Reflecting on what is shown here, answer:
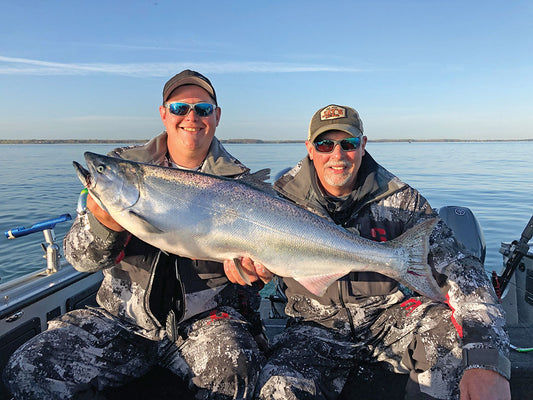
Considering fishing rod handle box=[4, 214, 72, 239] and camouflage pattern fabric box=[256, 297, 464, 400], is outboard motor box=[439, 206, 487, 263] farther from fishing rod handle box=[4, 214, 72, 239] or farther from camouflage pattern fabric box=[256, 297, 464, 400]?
fishing rod handle box=[4, 214, 72, 239]

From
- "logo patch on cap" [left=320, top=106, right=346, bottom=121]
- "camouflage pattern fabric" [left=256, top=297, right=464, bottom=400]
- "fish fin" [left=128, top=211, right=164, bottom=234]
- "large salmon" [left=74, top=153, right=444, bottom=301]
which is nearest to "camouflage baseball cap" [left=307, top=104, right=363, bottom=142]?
"logo patch on cap" [left=320, top=106, right=346, bottom=121]

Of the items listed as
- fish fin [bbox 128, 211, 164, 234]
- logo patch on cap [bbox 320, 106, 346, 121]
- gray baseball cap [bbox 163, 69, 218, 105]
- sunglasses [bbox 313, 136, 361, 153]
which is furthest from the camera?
gray baseball cap [bbox 163, 69, 218, 105]

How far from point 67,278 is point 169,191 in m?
2.43

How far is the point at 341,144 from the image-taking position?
13.2 ft

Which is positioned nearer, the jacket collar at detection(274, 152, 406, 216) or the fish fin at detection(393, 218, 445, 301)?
the fish fin at detection(393, 218, 445, 301)

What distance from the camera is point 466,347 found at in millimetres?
3186

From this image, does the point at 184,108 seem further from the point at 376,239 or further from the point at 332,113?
the point at 376,239

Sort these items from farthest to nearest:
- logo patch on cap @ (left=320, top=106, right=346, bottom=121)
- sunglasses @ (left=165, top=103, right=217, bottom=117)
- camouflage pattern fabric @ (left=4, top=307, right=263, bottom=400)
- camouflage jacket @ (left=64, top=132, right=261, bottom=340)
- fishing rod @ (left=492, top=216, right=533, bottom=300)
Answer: fishing rod @ (left=492, top=216, right=533, bottom=300) < sunglasses @ (left=165, top=103, right=217, bottom=117) < logo patch on cap @ (left=320, top=106, right=346, bottom=121) < camouflage jacket @ (left=64, top=132, right=261, bottom=340) < camouflage pattern fabric @ (left=4, top=307, right=263, bottom=400)

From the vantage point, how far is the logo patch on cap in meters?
4.11

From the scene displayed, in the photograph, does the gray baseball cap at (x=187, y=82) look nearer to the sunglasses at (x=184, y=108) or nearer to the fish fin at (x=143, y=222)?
the sunglasses at (x=184, y=108)

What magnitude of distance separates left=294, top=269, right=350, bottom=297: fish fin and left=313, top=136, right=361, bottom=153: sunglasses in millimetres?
1312

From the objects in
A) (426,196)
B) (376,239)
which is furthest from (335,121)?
(426,196)

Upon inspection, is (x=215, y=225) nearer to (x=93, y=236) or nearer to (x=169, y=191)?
(x=169, y=191)

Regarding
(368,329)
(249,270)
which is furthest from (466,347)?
(249,270)
